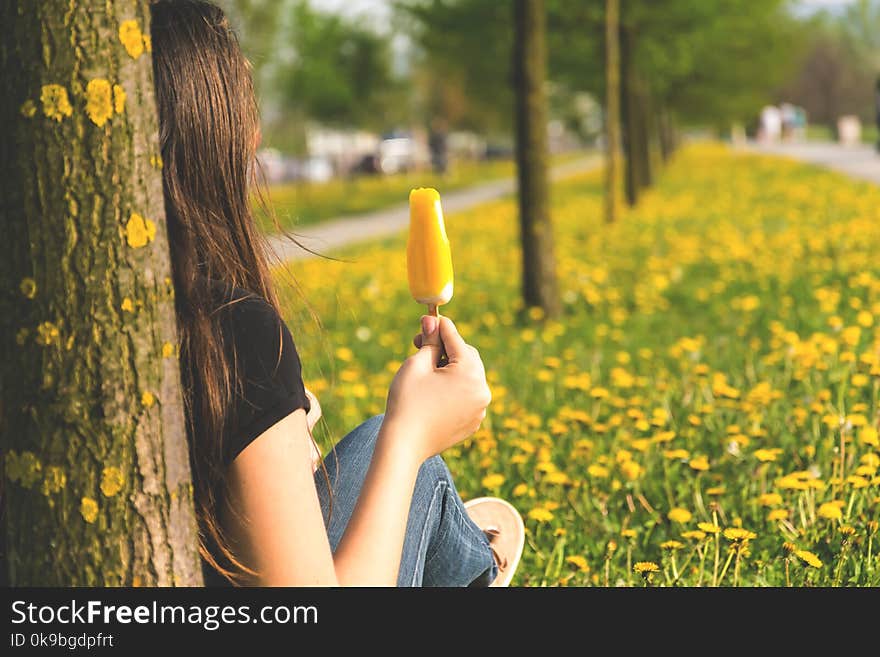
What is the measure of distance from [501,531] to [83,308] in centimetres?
134

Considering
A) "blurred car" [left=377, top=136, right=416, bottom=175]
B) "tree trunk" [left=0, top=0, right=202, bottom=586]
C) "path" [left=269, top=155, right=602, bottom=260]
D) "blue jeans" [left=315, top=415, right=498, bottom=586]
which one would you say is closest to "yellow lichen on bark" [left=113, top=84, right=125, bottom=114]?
"tree trunk" [left=0, top=0, right=202, bottom=586]

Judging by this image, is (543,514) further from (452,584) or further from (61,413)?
(61,413)

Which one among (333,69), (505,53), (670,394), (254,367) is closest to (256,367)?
(254,367)

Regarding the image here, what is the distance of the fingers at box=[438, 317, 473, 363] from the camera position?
66.6 inches

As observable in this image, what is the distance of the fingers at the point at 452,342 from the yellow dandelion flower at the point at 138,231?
17.9 inches

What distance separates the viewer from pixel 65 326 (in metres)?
1.45

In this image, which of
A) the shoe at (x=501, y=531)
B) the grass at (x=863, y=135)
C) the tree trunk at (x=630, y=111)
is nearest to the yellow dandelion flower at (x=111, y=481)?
the shoe at (x=501, y=531)

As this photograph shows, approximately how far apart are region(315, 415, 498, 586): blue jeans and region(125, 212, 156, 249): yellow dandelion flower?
28.2 inches

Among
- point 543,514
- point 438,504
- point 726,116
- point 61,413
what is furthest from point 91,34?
point 726,116

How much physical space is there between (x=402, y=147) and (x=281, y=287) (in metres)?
56.8

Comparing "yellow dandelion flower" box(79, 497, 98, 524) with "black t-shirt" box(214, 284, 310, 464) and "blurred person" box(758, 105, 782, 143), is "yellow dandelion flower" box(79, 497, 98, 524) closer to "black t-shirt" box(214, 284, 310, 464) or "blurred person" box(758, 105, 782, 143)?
"black t-shirt" box(214, 284, 310, 464)

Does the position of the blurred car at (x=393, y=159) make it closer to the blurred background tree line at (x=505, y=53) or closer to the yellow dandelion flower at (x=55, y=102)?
the blurred background tree line at (x=505, y=53)

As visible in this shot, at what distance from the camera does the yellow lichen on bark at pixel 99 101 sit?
1.46m

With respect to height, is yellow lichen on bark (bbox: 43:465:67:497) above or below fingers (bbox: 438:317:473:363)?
below
